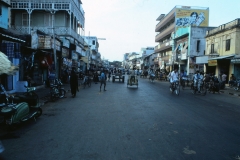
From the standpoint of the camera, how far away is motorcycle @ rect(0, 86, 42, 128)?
19.6 ft

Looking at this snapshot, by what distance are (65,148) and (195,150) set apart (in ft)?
8.68

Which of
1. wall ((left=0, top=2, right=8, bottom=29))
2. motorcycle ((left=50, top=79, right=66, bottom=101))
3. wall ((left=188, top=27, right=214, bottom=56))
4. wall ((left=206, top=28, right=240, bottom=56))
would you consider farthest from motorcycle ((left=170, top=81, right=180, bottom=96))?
wall ((left=188, top=27, right=214, bottom=56))

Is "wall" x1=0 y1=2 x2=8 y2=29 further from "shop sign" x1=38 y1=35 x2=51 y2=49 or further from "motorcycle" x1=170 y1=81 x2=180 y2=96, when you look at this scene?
"motorcycle" x1=170 y1=81 x2=180 y2=96

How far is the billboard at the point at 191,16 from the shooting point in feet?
158

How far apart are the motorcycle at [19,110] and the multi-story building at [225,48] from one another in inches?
878

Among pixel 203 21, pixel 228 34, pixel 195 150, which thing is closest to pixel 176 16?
pixel 203 21

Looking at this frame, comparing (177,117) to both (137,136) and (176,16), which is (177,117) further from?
(176,16)

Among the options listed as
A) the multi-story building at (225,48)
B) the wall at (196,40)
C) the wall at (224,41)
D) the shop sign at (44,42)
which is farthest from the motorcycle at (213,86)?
the wall at (196,40)

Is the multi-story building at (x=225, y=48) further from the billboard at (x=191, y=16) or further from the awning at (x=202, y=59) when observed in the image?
the billboard at (x=191, y=16)

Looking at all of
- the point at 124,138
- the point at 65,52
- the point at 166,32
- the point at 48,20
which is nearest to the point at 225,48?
the point at 65,52

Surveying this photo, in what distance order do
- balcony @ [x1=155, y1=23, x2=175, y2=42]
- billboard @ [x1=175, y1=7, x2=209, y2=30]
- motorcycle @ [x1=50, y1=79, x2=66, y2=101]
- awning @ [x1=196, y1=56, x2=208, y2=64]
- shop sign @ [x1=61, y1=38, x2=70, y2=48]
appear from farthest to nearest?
1. balcony @ [x1=155, y1=23, x2=175, y2=42]
2. billboard @ [x1=175, y1=7, x2=209, y2=30]
3. awning @ [x1=196, y1=56, x2=208, y2=64]
4. shop sign @ [x1=61, y1=38, x2=70, y2=48]
5. motorcycle @ [x1=50, y1=79, x2=66, y2=101]

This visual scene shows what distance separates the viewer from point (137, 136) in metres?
5.44

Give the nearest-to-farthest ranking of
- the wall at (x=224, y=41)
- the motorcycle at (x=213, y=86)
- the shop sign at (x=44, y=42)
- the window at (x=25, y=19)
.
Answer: the shop sign at (x=44, y=42), the motorcycle at (x=213, y=86), the wall at (x=224, y=41), the window at (x=25, y=19)

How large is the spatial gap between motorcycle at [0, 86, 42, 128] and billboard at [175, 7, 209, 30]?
150 feet
